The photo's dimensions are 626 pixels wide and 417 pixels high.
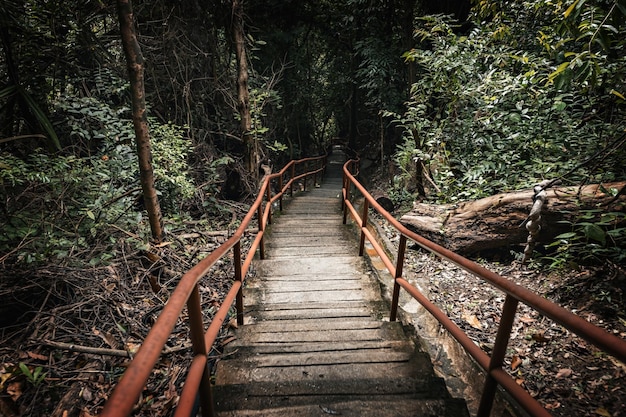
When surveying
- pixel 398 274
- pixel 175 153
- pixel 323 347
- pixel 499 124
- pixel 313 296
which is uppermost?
pixel 499 124

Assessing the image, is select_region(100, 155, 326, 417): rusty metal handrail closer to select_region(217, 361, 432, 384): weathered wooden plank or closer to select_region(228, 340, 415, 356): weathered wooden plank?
select_region(217, 361, 432, 384): weathered wooden plank

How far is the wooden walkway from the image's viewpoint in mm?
1792

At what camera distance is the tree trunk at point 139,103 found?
3.41 meters

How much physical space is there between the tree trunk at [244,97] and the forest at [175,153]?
0.04 meters

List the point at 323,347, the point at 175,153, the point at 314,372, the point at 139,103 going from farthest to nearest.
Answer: the point at 175,153, the point at 139,103, the point at 323,347, the point at 314,372

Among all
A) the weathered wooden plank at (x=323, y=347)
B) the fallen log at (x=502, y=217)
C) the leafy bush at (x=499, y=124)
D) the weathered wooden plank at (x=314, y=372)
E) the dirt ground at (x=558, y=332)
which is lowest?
the dirt ground at (x=558, y=332)

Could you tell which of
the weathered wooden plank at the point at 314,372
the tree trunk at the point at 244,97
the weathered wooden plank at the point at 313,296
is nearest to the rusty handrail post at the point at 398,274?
the weathered wooden plank at the point at 313,296

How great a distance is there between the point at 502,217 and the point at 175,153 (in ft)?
18.1

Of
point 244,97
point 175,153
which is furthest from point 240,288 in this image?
point 244,97

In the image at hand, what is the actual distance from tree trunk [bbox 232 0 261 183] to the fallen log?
4245 millimetres

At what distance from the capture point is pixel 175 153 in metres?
5.82

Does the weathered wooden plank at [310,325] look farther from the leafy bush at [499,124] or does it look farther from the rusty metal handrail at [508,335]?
the leafy bush at [499,124]

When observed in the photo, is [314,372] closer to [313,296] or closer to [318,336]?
[318,336]

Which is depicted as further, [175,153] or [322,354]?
[175,153]
